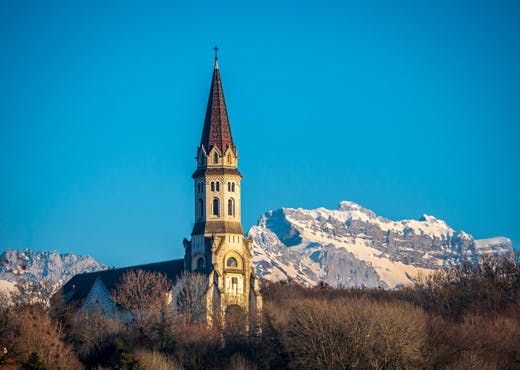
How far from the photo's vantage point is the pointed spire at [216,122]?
368 ft

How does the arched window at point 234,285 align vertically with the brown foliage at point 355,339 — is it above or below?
above

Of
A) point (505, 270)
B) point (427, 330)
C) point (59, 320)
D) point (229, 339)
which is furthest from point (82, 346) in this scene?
point (505, 270)

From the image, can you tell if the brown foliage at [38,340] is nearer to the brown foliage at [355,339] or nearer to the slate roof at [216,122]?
the brown foliage at [355,339]

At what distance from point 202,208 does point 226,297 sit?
9498mm

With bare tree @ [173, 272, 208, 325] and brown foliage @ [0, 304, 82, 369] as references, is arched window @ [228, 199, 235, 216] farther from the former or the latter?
brown foliage @ [0, 304, 82, 369]

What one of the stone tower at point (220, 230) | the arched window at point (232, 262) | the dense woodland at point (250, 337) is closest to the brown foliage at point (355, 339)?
the dense woodland at point (250, 337)

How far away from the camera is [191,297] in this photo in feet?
351

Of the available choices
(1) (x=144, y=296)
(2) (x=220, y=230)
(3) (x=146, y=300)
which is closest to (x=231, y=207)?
(2) (x=220, y=230)

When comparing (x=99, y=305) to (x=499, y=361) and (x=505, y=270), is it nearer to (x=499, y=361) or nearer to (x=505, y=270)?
(x=499, y=361)

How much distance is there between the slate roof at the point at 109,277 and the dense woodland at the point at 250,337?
248cm

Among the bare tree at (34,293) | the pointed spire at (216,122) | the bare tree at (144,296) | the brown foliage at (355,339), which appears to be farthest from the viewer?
the pointed spire at (216,122)

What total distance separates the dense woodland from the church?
189 centimetres

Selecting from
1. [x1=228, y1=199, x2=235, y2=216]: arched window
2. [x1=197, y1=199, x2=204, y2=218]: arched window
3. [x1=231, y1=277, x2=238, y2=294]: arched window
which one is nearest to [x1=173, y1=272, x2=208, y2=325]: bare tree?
[x1=231, y1=277, x2=238, y2=294]: arched window

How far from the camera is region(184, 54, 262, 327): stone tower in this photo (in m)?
108
